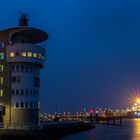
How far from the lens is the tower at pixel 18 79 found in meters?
82.5

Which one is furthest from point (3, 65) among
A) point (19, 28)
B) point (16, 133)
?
point (16, 133)

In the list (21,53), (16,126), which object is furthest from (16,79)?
(16,126)

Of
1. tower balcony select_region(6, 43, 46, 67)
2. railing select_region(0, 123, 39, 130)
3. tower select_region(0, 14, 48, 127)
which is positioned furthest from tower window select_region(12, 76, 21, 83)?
railing select_region(0, 123, 39, 130)

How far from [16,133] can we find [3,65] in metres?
16.9

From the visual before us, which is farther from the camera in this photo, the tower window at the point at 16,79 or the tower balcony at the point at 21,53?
the tower window at the point at 16,79

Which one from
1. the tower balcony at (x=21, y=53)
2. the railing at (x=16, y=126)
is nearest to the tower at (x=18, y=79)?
the tower balcony at (x=21, y=53)

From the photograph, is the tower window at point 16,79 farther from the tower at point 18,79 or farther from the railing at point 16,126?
the railing at point 16,126

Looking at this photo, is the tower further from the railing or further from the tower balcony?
the railing

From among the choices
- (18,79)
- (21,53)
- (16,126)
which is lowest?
(16,126)

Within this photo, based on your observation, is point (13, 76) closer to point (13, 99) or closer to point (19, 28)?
point (13, 99)

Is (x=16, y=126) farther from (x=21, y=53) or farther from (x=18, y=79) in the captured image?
(x=21, y=53)

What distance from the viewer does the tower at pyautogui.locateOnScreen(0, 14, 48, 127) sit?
8250cm

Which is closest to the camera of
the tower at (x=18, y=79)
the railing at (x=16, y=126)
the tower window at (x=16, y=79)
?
the railing at (x=16, y=126)

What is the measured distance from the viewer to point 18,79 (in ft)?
274
